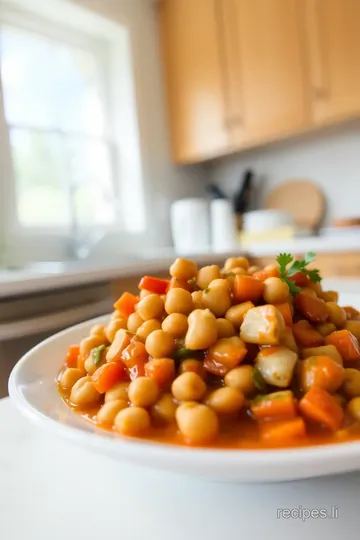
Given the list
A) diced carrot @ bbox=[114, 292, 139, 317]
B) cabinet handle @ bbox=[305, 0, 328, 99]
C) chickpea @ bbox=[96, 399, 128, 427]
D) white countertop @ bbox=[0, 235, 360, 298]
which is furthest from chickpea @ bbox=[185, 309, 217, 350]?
cabinet handle @ bbox=[305, 0, 328, 99]

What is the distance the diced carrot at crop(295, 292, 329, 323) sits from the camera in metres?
0.69

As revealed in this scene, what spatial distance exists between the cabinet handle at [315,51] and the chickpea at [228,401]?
96.4 inches

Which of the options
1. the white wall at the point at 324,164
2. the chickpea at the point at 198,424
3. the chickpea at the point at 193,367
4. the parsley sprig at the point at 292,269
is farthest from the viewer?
the white wall at the point at 324,164

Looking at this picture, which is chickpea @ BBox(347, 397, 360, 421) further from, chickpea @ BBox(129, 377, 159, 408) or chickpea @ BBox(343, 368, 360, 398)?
chickpea @ BBox(129, 377, 159, 408)

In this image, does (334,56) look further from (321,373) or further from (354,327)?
(321,373)

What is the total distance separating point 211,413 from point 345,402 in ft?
0.54

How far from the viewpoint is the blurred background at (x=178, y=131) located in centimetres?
269

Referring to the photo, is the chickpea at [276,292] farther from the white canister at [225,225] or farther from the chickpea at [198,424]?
the white canister at [225,225]

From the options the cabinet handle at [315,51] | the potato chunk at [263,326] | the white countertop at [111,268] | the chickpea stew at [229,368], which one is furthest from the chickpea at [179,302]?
the cabinet handle at [315,51]

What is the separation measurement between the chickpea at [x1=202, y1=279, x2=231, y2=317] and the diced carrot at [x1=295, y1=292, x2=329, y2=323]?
104 millimetres

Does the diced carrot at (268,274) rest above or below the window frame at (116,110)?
below

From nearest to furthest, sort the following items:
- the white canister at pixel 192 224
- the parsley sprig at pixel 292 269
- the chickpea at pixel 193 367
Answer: the chickpea at pixel 193 367 → the parsley sprig at pixel 292 269 → the white canister at pixel 192 224

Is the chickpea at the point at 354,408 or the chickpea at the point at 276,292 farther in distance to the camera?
the chickpea at the point at 276,292

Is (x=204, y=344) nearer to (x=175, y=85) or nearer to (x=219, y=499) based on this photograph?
(x=219, y=499)
